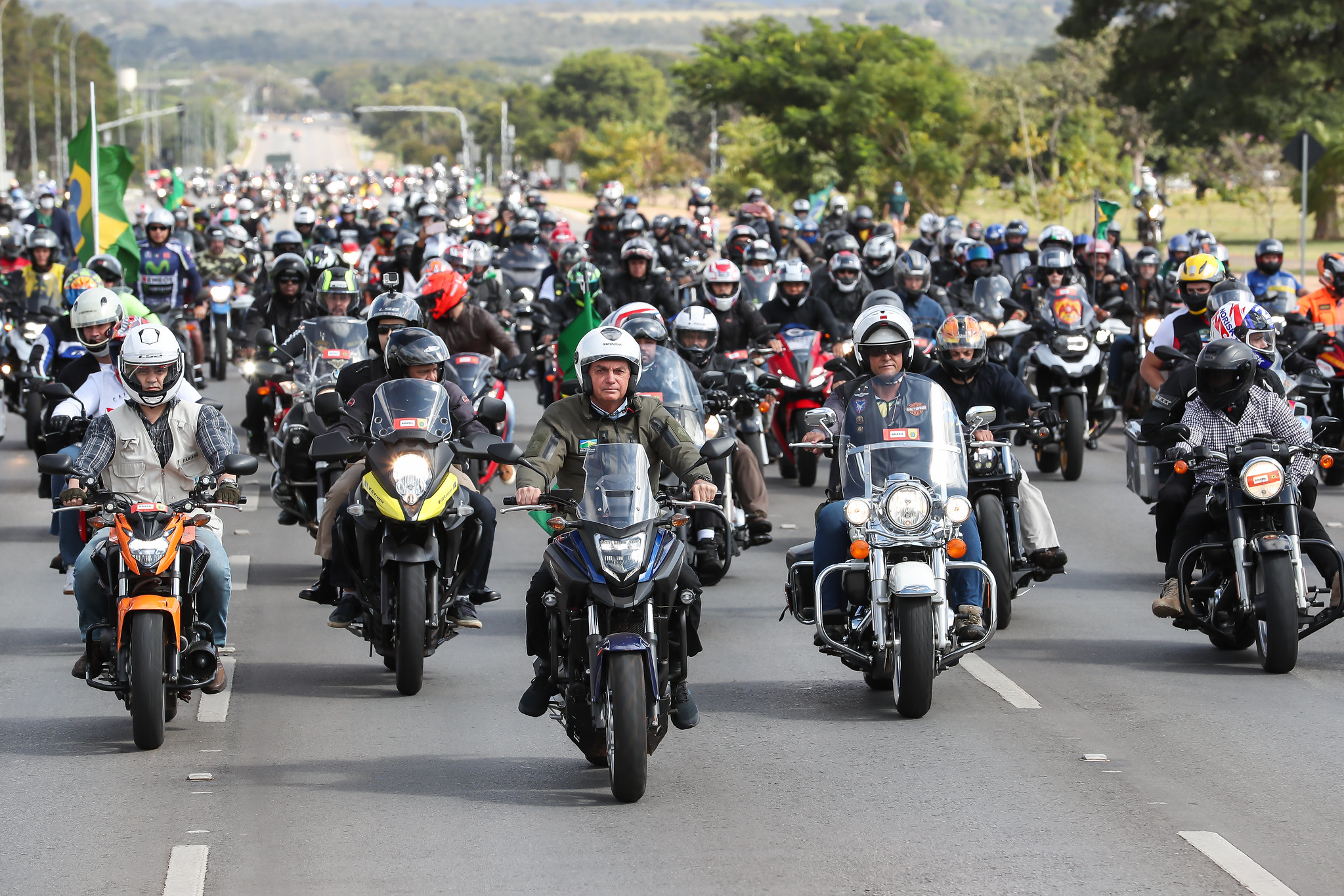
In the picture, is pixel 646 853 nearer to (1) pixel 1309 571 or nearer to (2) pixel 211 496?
(2) pixel 211 496

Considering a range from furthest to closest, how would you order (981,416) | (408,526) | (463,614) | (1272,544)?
1. (981,416)
2. (463,614)
3. (1272,544)
4. (408,526)

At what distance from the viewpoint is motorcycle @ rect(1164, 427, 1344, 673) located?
9906 mm

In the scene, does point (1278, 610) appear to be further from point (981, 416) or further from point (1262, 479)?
point (981, 416)

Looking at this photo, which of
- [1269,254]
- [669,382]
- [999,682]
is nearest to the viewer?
[999,682]

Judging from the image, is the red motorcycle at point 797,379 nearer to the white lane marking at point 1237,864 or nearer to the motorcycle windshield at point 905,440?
the motorcycle windshield at point 905,440

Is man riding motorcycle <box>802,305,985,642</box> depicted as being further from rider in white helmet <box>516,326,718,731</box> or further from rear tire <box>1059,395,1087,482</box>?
rear tire <box>1059,395,1087,482</box>

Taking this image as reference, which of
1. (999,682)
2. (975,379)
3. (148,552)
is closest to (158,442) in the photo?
(148,552)

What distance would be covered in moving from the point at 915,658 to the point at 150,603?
A: 3.23 metres

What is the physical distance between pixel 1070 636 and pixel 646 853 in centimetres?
485

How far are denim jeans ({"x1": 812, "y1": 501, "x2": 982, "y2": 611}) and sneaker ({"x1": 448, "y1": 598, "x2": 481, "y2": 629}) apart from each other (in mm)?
1664

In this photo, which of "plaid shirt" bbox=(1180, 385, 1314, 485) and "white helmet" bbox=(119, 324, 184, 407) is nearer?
"white helmet" bbox=(119, 324, 184, 407)

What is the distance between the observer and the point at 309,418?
44.6 feet

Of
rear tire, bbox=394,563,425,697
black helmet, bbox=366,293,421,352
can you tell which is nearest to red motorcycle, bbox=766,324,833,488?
black helmet, bbox=366,293,421,352

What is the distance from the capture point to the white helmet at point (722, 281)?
17.0m
